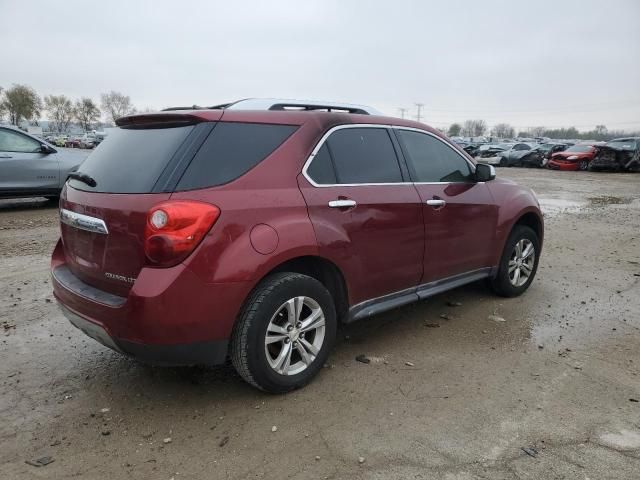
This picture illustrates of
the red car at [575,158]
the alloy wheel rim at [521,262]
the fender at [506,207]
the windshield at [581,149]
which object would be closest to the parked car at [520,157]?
the red car at [575,158]

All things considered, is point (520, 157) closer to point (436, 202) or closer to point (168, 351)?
point (436, 202)

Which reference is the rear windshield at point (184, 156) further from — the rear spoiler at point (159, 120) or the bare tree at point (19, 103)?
the bare tree at point (19, 103)

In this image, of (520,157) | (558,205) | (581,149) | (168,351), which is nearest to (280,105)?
(168,351)

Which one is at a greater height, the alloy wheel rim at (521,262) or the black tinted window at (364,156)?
the black tinted window at (364,156)

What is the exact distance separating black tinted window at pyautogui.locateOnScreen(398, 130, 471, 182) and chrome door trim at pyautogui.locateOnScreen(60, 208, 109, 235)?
2242mm

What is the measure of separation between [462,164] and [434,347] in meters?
1.63

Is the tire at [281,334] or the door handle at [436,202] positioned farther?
the door handle at [436,202]

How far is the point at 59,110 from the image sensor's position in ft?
332

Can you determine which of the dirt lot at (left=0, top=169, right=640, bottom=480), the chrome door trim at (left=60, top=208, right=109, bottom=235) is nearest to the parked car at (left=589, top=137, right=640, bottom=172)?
the dirt lot at (left=0, top=169, right=640, bottom=480)

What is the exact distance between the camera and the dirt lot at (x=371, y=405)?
8.26ft

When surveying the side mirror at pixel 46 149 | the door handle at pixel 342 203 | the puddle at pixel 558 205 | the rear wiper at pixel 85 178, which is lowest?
the puddle at pixel 558 205

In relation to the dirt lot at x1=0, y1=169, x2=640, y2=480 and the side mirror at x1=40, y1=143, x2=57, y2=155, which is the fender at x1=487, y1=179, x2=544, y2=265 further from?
the side mirror at x1=40, y1=143, x2=57, y2=155

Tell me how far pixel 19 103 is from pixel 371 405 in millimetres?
98565

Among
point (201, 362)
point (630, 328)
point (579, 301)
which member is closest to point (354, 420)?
point (201, 362)
